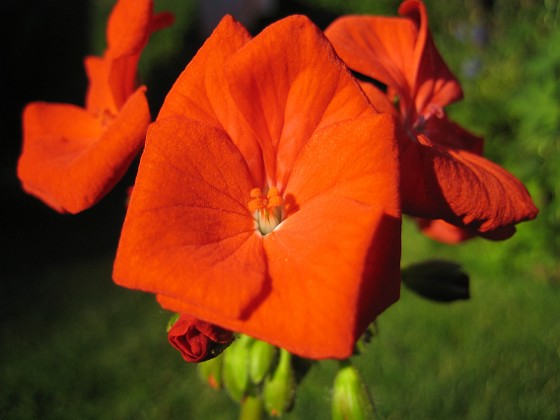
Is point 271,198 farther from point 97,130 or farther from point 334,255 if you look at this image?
point 97,130

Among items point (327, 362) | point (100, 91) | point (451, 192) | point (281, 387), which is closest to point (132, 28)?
point (100, 91)

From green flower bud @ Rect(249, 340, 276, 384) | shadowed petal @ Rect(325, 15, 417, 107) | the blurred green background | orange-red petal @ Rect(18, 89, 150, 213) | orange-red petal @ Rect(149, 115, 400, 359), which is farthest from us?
the blurred green background

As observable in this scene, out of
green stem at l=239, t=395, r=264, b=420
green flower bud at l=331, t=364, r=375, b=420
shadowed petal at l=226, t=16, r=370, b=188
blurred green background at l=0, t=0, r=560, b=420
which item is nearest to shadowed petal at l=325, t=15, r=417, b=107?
shadowed petal at l=226, t=16, r=370, b=188

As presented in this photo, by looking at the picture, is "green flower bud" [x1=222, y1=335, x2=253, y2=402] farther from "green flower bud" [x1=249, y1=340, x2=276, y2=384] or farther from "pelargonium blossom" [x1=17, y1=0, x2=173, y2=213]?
"pelargonium blossom" [x1=17, y1=0, x2=173, y2=213]

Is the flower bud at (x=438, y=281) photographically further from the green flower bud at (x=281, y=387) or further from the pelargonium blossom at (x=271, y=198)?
the pelargonium blossom at (x=271, y=198)

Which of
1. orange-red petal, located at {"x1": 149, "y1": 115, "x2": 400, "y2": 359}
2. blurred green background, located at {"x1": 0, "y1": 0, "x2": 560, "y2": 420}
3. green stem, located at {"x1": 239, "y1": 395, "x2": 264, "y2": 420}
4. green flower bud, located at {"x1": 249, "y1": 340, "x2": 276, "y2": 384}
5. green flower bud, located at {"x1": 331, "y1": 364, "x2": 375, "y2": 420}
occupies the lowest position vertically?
blurred green background, located at {"x1": 0, "y1": 0, "x2": 560, "y2": 420}

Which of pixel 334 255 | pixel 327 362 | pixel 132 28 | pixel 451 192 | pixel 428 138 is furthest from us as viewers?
pixel 327 362

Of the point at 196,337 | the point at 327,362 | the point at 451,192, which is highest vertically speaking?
the point at 451,192
